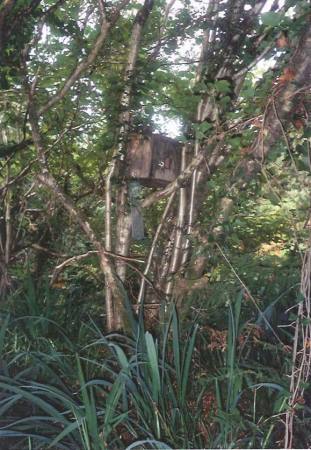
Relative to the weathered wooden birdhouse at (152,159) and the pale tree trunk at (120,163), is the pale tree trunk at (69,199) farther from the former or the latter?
the weathered wooden birdhouse at (152,159)

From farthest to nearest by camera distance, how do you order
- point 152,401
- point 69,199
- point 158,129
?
1. point 158,129
2. point 69,199
3. point 152,401

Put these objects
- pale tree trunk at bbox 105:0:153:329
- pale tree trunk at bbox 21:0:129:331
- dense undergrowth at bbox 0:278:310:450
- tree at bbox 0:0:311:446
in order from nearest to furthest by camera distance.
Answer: dense undergrowth at bbox 0:278:310:450
tree at bbox 0:0:311:446
pale tree trunk at bbox 21:0:129:331
pale tree trunk at bbox 105:0:153:329

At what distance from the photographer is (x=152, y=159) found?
2.45 metres

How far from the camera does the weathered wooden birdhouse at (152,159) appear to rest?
7.97 feet

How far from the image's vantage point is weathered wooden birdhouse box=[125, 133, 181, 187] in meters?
2.43

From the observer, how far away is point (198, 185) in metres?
2.36

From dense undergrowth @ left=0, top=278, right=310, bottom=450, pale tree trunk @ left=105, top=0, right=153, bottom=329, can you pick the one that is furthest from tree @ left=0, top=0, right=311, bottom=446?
dense undergrowth @ left=0, top=278, right=310, bottom=450

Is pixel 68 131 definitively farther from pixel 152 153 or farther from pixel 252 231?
pixel 252 231

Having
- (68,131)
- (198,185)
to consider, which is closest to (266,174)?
(198,185)

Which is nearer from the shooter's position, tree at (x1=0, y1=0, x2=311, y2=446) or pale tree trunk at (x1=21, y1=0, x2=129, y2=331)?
tree at (x1=0, y1=0, x2=311, y2=446)

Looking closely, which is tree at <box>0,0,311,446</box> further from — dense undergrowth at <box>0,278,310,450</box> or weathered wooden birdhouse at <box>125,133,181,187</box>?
dense undergrowth at <box>0,278,310,450</box>

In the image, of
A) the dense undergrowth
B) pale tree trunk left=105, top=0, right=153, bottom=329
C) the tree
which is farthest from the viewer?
pale tree trunk left=105, top=0, right=153, bottom=329

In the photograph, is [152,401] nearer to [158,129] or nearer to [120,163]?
[120,163]

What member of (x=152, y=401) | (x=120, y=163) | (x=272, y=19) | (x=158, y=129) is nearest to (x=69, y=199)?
(x=120, y=163)
